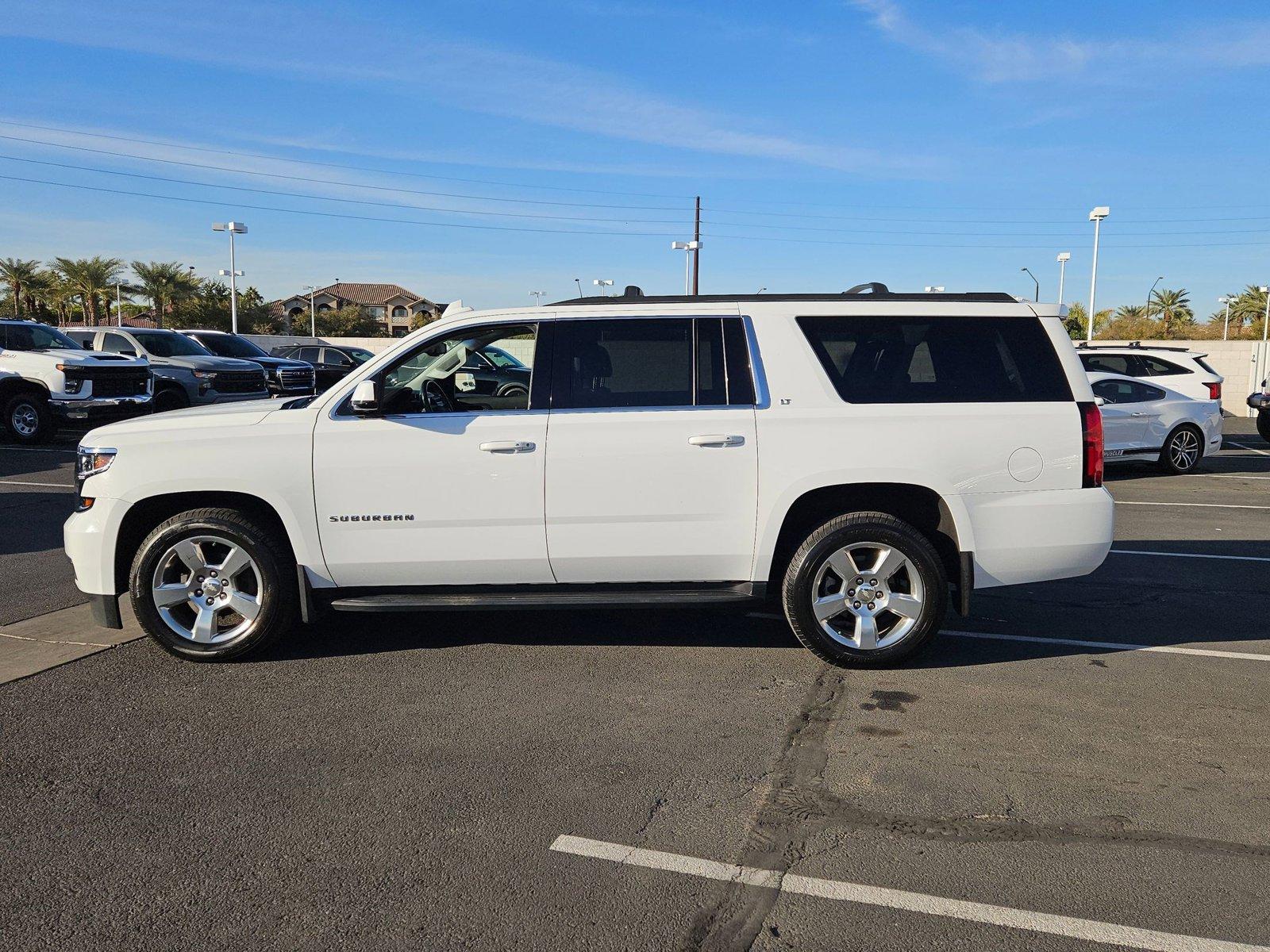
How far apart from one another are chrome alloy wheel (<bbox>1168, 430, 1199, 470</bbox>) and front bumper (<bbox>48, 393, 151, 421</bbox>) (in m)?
15.5

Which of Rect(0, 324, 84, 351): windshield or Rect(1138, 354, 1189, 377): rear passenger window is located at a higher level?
Rect(0, 324, 84, 351): windshield

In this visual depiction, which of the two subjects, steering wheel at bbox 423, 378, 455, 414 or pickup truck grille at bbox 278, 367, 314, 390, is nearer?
steering wheel at bbox 423, 378, 455, 414

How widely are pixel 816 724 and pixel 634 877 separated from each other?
1.61 m

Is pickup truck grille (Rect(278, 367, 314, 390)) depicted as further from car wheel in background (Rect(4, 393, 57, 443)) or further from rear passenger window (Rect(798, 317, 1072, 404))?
rear passenger window (Rect(798, 317, 1072, 404))

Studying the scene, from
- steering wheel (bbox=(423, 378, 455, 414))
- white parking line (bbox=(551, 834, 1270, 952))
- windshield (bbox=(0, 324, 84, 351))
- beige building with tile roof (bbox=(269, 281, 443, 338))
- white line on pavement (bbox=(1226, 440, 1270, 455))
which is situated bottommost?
white parking line (bbox=(551, 834, 1270, 952))

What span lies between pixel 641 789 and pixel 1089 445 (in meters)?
3.05

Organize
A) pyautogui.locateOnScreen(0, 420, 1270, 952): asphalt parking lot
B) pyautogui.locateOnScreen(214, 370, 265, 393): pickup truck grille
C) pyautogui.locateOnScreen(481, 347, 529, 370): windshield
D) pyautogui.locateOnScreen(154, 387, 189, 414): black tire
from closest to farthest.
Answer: pyautogui.locateOnScreen(0, 420, 1270, 952): asphalt parking lot, pyautogui.locateOnScreen(481, 347, 529, 370): windshield, pyautogui.locateOnScreen(154, 387, 189, 414): black tire, pyautogui.locateOnScreen(214, 370, 265, 393): pickup truck grille

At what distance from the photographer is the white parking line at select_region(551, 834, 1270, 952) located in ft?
9.68

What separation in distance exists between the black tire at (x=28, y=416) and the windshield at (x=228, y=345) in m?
5.97

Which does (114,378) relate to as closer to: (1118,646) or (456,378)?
(456,378)

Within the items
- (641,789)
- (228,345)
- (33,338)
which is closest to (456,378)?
(641,789)

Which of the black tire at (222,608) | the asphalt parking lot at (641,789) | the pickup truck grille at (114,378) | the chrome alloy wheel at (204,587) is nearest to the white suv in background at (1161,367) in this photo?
the asphalt parking lot at (641,789)

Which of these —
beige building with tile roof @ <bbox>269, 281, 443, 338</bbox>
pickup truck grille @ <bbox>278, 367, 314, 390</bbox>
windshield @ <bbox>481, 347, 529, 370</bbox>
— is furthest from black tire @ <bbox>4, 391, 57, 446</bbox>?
beige building with tile roof @ <bbox>269, 281, 443, 338</bbox>

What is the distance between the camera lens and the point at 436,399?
5.73 meters
